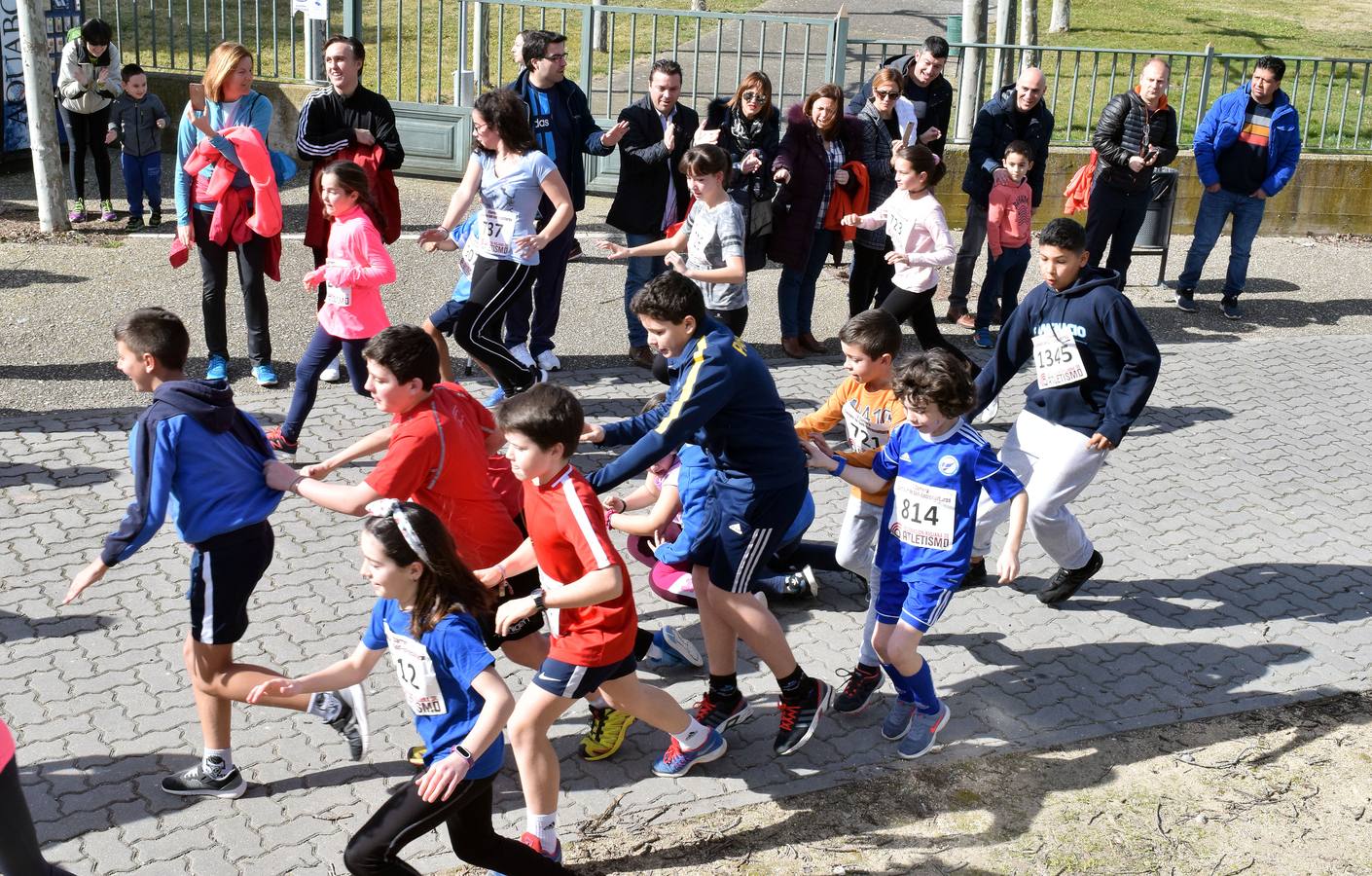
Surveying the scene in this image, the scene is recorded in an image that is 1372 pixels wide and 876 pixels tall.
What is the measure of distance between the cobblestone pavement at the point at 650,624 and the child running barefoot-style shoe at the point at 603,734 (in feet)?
0.26

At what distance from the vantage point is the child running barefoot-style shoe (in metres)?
5.12

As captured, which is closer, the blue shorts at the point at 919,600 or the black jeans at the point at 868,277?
the blue shorts at the point at 919,600

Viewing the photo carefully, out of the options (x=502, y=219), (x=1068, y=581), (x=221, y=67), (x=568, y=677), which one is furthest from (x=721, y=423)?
(x=221, y=67)

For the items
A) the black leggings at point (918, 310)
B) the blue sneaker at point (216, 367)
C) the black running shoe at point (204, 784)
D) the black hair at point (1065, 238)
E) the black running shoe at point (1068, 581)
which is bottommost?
the black running shoe at point (204, 784)

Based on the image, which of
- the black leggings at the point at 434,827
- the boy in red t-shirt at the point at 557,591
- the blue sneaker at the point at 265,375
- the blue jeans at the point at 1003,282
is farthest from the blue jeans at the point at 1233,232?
the black leggings at the point at 434,827

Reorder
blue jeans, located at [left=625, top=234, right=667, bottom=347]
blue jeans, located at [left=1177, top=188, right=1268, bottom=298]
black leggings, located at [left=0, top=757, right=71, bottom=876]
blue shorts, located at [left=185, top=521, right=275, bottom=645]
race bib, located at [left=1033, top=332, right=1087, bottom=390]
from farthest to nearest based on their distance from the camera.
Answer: blue jeans, located at [left=1177, top=188, right=1268, bottom=298]
blue jeans, located at [left=625, top=234, right=667, bottom=347]
race bib, located at [left=1033, top=332, right=1087, bottom=390]
blue shorts, located at [left=185, top=521, right=275, bottom=645]
black leggings, located at [left=0, top=757, right=71, bottom=876]

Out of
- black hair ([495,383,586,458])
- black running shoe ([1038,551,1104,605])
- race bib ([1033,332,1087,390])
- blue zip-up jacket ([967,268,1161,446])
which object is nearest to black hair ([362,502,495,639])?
black hair ([495,383,586,458])

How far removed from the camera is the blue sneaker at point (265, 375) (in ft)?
27.8

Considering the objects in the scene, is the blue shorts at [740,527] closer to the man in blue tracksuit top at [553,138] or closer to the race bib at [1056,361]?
the race bib at [1056,361]

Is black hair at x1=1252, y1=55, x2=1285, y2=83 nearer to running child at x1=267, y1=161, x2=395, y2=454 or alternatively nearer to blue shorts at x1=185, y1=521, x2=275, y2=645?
running child at x1=267, y1=161, x2=395, y2=454

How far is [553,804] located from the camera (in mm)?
4383

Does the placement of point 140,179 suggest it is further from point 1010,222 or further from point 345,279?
point 1010,222

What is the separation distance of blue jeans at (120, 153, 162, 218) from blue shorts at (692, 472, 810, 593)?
835 cm

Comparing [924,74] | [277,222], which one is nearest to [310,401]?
[277,222]
